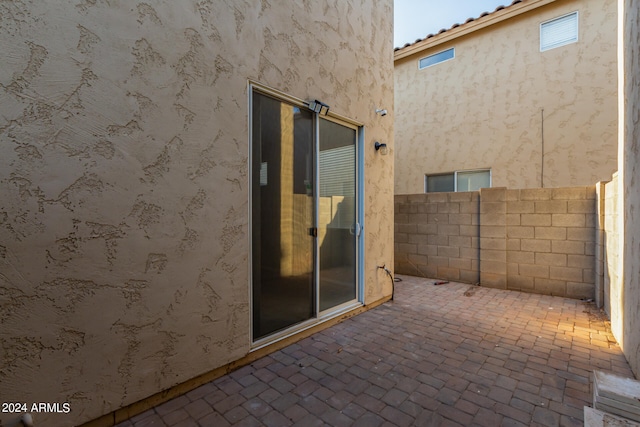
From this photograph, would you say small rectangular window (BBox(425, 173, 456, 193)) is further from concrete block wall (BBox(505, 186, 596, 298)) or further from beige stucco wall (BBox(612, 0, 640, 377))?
beige stucco wall (BBox(612, 0, 640, 377))

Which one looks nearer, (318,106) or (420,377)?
(420,377)

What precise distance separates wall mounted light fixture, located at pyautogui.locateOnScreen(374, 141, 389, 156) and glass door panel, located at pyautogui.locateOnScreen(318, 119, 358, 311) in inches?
17.8

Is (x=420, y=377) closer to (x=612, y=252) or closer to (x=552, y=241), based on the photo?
(x=612, y=252)

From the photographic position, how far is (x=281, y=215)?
3.19 m

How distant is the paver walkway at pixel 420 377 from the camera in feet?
6.86

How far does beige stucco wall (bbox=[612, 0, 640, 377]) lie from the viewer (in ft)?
8.66

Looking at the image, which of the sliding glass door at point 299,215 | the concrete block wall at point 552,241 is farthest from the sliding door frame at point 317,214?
the concrete block wall at point 552,241

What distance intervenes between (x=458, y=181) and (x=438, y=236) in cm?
247

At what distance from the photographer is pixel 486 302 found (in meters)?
4.76

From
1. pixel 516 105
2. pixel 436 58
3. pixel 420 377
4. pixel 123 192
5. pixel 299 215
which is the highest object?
pixel 436 58

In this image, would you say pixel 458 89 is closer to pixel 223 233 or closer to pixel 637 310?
pixel 637 310

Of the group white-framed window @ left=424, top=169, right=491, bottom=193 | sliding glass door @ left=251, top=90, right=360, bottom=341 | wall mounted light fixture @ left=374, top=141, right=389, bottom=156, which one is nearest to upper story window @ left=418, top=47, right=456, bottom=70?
white-framed window @ left=424, top=169, right=491, bottom=193

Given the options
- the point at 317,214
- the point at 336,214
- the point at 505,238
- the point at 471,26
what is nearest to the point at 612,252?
the point at 505,238

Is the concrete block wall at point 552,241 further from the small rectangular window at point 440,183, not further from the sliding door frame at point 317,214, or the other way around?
the sliding door frame at point 317,214
